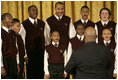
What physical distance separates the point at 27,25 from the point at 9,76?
858 mm

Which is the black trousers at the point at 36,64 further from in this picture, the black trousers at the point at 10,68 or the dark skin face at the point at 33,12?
the dark skin face at the point at 33,12

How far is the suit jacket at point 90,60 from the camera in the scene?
2.33 metres

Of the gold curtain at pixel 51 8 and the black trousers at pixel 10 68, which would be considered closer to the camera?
the black trousers at pixel 10 68

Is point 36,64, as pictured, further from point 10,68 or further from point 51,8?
point 51,8

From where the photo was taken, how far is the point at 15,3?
14.2 ft

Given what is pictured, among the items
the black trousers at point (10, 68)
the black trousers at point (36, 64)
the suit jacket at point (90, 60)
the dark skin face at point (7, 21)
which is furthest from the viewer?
the black trousers at point (36, 64)

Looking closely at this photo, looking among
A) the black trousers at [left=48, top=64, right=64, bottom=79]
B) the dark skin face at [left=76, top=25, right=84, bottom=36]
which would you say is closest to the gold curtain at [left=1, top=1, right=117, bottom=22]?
the dark skin face at [left=76, top=25, right=84, bottom=36]

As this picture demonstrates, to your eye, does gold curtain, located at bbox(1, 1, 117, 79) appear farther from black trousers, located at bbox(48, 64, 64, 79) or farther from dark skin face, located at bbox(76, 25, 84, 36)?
black trousers, located at bbox(48, 64, 64, 79)

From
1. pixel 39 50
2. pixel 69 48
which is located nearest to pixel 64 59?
pixel 69 48

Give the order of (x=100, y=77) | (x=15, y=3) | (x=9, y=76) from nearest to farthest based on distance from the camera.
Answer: (x=100, y=77)
(x=9, y=76)
(x=15, y=3)

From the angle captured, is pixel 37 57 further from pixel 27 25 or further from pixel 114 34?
pixel 114 34

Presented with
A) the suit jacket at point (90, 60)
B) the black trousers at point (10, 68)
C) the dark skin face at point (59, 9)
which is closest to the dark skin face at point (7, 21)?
the black trousers at point (10, 68)

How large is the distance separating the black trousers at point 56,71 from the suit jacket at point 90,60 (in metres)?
1.15

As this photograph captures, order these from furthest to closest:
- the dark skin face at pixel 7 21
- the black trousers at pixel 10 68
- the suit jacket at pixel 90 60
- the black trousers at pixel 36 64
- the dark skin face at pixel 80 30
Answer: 1. the black trousers at pixel 36 64
2. the dark skin face at pixel 80 30
3. the dark skin face at pixel 7 21
4. the black trousers at pixel 10 68
5. the suit jacket at pixel 90 60
